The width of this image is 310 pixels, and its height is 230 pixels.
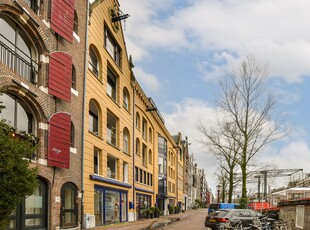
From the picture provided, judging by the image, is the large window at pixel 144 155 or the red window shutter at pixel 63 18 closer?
the red window shutter at pixel 63 18

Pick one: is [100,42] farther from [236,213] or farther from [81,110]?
[236,213]

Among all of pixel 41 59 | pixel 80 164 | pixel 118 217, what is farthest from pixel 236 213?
pixel 41 59

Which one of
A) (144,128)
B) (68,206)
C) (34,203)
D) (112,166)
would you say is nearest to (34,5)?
(34,203)

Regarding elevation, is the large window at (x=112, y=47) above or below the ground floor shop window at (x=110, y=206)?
above

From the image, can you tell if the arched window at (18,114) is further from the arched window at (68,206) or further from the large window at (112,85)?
the large window at (112,85)

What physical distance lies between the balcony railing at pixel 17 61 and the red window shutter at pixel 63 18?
2.36m

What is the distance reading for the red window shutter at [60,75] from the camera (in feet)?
59.4

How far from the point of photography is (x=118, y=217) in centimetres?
2994

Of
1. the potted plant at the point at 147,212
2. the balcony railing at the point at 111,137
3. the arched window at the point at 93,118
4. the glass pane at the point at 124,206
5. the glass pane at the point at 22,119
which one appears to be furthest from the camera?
the potted plant at the point at 147,212

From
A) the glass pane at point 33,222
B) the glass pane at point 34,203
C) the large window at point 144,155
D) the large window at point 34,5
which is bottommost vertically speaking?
the glass pane at point 33,222

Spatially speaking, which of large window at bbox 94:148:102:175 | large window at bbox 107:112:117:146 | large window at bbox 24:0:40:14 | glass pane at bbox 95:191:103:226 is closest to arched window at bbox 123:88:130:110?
large window at bbox 107:112:117:146

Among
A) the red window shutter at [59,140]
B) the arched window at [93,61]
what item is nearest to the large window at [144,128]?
the arched window at [93,61]

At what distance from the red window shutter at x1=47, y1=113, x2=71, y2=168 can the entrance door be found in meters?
1.24

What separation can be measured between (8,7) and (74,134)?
8.06 meters
